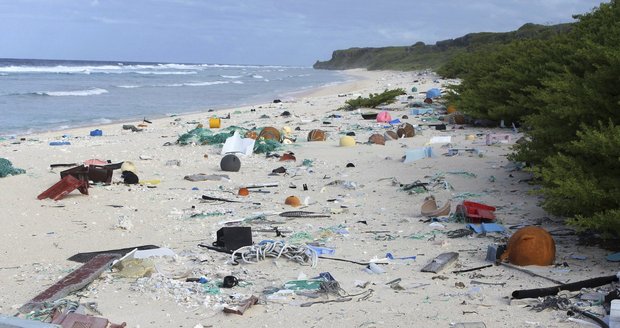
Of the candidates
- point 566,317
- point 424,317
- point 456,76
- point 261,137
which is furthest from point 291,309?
point 456,76

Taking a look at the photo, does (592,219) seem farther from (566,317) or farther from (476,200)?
→ (476,200)

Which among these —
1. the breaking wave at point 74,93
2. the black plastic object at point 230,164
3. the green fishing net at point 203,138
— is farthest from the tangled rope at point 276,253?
the breaking wave at point 74,93

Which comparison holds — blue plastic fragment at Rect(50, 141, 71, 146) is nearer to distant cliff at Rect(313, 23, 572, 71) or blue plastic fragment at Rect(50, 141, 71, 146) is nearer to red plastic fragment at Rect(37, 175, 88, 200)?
red plastic fragment at Rect(37, 175, 88, 200)

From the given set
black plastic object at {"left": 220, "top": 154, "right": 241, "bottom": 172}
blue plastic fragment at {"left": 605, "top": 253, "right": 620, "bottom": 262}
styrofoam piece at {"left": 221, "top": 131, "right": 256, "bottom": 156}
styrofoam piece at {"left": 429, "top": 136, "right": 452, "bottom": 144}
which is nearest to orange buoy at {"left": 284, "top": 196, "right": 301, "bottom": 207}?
black plastic object at {"left": 220, "top": 154, "right": 241, "bottom": 172}

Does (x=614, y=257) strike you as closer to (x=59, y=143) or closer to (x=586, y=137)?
(x=586, y=137)

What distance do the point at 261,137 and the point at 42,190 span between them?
14.6 feet

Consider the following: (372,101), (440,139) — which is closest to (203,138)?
(440,139)

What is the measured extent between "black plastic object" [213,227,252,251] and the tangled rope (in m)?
0.18

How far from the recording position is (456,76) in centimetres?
3034

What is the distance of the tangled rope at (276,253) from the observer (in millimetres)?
4918

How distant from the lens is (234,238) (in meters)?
5.28

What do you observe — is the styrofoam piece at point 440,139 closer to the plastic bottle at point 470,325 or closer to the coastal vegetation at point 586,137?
the coastal vegetation at point 586,137

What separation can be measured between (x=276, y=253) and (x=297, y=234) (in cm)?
83

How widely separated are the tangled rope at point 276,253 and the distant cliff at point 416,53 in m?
39.1
